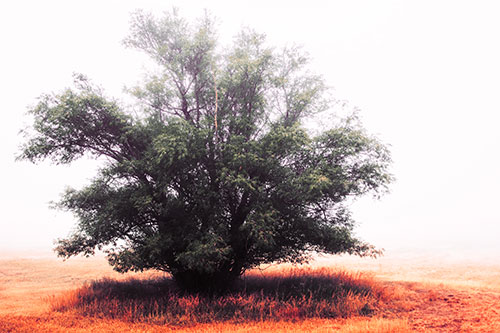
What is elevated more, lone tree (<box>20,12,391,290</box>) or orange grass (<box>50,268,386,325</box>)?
lone tree (<box>20,12,391,290</box>)

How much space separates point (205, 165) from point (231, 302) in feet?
21.3

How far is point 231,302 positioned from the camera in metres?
13.3

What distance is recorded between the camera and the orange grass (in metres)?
12.2

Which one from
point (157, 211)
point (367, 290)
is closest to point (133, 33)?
point (157, 211)

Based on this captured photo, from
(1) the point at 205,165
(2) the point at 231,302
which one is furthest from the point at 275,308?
(1) the point at 205,165

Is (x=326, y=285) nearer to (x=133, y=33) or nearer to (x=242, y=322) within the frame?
A: (x=242, y=322)

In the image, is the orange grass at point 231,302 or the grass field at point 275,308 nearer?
the grass field at point 275,308

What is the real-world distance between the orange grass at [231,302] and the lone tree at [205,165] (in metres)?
1.49

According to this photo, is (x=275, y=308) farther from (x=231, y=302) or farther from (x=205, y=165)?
(x=205, y=165)

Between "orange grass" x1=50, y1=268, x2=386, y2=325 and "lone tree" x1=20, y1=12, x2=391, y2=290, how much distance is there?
4.88 feet

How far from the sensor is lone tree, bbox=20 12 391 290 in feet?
46.1

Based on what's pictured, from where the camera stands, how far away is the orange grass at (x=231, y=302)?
40.2 ft

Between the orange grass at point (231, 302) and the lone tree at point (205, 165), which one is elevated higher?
the lone tree at point (205, 165)

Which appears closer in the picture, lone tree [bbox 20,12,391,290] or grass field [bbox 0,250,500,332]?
grass field [bbox 0,250,500,332]
